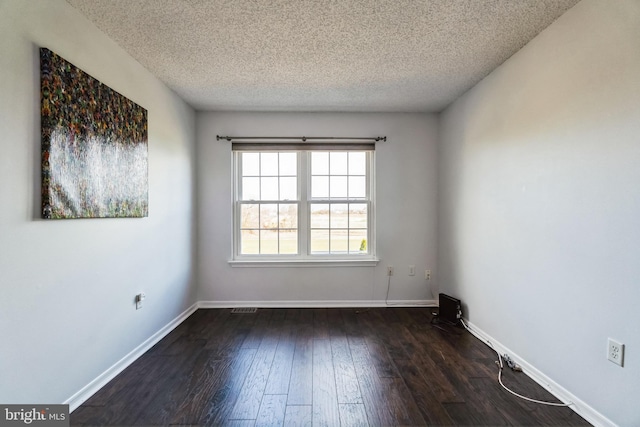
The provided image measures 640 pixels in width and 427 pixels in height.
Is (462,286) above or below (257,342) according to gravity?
above

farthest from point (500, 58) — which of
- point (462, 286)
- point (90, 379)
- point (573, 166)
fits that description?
point (90, 379)

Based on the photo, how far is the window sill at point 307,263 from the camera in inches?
139

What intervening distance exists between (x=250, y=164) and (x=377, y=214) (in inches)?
66.5

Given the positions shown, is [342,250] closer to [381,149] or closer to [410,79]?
[381,149]

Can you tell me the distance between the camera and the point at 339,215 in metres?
3.66

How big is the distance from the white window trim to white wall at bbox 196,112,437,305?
72 mm

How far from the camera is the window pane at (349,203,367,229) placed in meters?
3.67

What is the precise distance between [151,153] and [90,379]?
5.73 feet

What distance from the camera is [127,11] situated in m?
1.79

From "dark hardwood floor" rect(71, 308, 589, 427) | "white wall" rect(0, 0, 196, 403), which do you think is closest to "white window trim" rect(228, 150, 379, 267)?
"dark hardwood floor" rect(71, 308, 589, 427)

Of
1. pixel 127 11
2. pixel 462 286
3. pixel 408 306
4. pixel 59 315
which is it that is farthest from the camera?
pixel 408 306

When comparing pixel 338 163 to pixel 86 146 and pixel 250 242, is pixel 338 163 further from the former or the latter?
pixel 86 146

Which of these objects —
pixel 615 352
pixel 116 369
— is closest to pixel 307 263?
pixel 116 369

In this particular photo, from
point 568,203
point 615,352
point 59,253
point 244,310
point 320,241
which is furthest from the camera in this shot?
point 320,241
